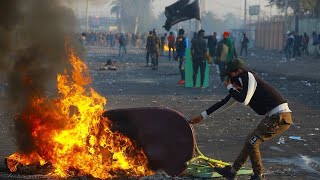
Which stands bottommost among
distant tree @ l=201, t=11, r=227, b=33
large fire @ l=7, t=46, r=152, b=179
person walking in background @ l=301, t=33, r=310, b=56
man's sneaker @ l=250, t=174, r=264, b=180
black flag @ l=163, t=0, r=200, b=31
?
man's sneaker @ l=250, t=174, r=264, b=180

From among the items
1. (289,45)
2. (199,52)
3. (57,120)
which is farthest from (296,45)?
(57,120)

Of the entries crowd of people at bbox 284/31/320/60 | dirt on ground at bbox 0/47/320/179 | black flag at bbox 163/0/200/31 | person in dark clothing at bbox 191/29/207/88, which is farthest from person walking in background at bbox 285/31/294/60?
person in dark clothing at bbox 191/29/207/88

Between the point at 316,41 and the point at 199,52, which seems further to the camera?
the point at 316,41

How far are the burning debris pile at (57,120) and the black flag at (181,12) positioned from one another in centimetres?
1105

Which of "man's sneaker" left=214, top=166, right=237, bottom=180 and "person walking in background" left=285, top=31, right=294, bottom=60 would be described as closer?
"man's sneaker" left=214, top=166, right=237, bottom=180

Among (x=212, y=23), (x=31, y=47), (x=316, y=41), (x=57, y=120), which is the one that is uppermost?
(x=212, y=23)

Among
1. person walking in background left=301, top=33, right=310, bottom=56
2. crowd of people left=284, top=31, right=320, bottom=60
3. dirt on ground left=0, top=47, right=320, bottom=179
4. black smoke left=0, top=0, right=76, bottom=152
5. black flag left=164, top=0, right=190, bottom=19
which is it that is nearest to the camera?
black smoke left=0, top=0, right=76, bottom=152

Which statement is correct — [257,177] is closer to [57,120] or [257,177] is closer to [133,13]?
[57,120]

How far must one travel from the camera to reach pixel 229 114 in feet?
38.8

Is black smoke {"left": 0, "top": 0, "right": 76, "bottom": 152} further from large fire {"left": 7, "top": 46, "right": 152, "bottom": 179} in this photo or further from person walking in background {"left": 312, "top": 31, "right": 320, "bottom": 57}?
person walking in background {"left": 312, "top": 31, "right": 320, "bottom": 57}

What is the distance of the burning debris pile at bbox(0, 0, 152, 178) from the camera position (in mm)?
6316

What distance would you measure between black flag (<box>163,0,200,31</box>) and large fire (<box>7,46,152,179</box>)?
1200cm

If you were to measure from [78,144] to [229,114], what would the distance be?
610 cm

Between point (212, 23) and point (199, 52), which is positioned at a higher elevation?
point (212, 23)
